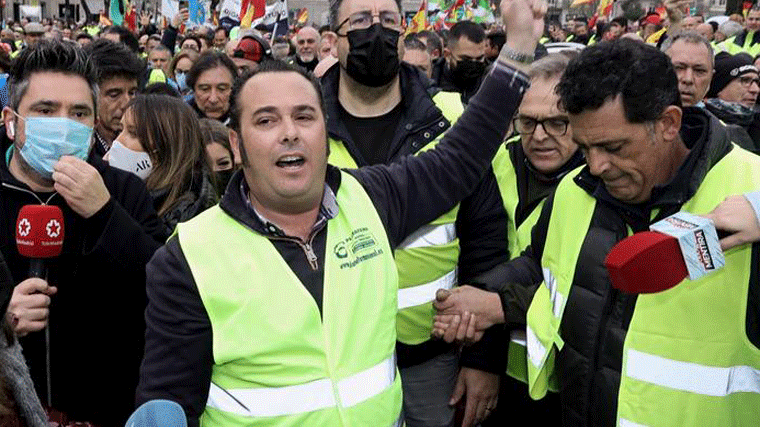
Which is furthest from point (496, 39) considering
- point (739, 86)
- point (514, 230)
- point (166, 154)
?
point (514, 230)

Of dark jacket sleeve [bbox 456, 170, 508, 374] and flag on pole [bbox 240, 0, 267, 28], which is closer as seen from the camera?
dark jacket sleeve [bbox 456, 170, 508, 374]

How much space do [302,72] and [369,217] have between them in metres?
0.47

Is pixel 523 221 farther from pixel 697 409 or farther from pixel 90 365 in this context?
pixel 90 365

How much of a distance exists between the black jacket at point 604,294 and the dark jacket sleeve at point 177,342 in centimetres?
114

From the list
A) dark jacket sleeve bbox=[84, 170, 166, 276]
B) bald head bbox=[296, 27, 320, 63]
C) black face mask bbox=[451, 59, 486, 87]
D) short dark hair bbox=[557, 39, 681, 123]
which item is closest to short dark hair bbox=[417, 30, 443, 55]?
bald head bbox=[296, 27, 320, 63]

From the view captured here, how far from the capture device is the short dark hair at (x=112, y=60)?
170 inches

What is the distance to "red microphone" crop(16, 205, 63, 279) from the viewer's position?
2.51 meters

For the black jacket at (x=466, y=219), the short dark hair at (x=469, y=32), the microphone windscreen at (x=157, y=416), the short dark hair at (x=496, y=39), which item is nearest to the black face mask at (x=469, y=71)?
the short dark hair at (x=469, y=32)

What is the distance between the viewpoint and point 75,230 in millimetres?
2832

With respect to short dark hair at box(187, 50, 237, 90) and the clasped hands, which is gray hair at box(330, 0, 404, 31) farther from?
short dark hair at box(187, 50, 237, 90)

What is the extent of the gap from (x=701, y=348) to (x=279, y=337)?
3.75 ft

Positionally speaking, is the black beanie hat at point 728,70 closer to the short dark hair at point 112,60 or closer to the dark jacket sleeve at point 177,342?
the short dark hair at point 112,60

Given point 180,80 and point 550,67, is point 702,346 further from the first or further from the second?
point 180,80

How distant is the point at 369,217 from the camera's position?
229 centimetres
